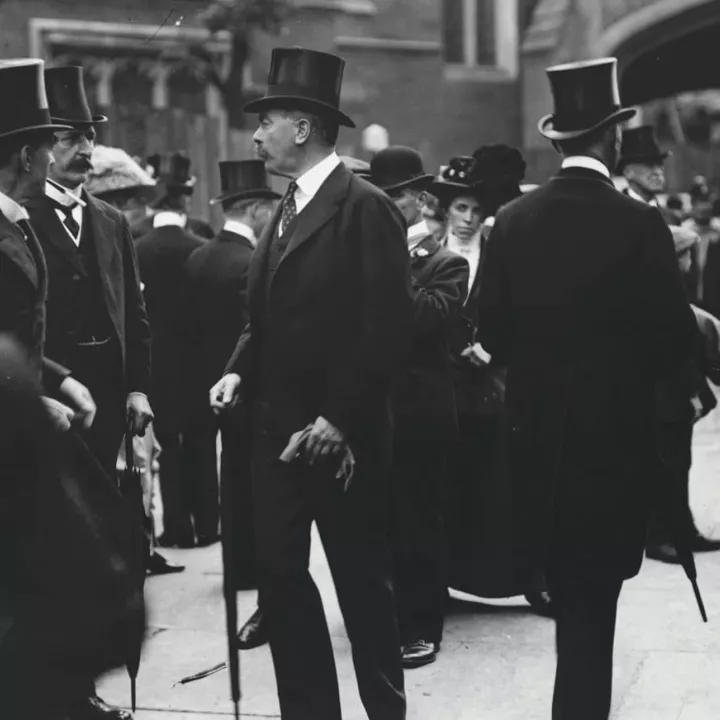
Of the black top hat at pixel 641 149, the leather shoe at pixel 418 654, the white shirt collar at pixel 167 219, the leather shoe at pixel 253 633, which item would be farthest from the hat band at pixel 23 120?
the black top hat at pixel 641 149

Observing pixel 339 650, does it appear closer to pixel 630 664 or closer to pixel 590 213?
pixel 630 664

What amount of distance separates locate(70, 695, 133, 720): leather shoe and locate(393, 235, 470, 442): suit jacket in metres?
1.52

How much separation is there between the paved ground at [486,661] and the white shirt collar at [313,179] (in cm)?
180

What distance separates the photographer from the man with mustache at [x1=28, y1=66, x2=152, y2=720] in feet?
15.9

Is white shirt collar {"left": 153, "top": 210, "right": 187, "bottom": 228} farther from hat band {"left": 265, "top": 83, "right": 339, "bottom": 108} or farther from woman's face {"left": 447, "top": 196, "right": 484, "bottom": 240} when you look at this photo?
hat band {"left": 265, "top": 83, "right": 339, "bottom": 108}

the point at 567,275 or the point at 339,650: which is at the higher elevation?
the point at 567,275

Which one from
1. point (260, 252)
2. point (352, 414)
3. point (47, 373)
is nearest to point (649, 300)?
point (352, 414)

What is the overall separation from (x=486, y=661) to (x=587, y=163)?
7.00 feet

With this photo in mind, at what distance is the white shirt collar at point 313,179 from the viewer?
14.3 ft

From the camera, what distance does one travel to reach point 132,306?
5.26 m

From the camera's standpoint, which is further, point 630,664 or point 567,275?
point 630,664

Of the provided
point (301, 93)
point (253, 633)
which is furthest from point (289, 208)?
point (253, 633)

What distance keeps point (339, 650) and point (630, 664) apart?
1.16 meters

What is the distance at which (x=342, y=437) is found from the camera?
13.5 feet
